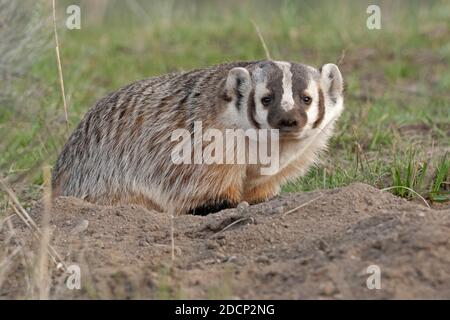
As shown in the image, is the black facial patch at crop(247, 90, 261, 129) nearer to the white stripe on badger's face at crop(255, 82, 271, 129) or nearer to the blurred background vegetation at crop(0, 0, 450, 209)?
the white stripe on badger's face at crop(255, 82, 271, 129)

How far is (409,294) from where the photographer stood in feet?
9.07

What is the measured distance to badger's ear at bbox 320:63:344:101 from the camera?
427 centimetres

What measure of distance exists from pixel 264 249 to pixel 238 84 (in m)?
1.09

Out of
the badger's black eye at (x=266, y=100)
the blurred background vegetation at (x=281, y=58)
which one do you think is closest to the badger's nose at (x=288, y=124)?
the badger's black eye at (x=266, y=100)

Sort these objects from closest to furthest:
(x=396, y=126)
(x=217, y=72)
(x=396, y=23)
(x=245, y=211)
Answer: (x=245, y=211), (x=217, y=72), (x=396, y=126), (x=396, y=23)

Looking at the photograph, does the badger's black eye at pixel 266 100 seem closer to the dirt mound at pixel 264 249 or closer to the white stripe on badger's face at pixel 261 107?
the white stripe on badger's face at pixel 261 107

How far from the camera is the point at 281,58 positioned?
7109mm

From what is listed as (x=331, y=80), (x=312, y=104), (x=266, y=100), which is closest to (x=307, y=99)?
(x=312, y=104)

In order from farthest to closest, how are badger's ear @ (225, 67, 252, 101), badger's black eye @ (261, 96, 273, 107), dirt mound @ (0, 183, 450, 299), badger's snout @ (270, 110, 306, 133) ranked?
badger's ear @ (225, 67, 252, 101)
badger's black eye @ (261, 96, 273, 107)
badger's snout @ (270, 110, 306, 133)
dirt mound @ (0, 183, 450, 299)

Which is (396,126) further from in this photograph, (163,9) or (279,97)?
(163,9)

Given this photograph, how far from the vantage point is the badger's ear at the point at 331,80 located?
4270 millimetres

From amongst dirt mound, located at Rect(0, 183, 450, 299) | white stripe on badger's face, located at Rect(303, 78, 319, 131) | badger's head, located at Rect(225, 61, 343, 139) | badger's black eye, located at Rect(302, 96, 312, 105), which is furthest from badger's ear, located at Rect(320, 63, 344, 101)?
dirt mound, located at Rect(0, 183, 450, 299)
